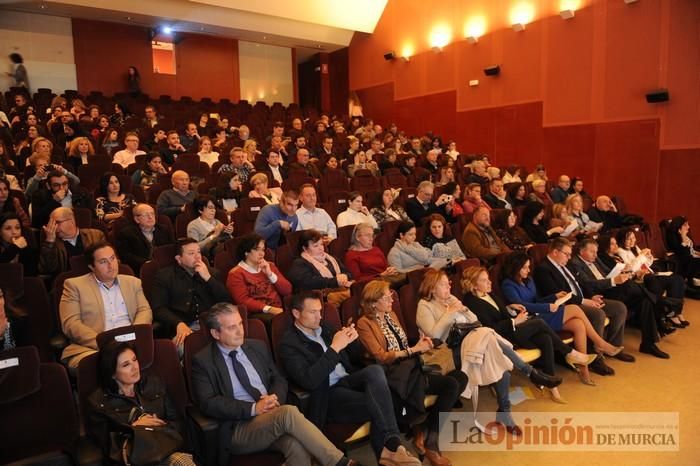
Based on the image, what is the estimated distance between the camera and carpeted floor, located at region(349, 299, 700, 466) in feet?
7.72

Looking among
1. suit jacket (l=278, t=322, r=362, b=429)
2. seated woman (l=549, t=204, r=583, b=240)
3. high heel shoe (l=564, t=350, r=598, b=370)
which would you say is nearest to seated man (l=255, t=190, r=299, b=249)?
suit jacket (l=278, t=322, r=362, b=429)

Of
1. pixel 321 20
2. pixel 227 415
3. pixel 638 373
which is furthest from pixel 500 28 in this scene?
pixel 227 415

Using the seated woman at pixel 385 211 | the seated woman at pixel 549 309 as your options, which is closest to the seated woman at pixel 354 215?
the seated woman at pixel 385 211

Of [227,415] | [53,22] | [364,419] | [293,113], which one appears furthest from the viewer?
[293,113]

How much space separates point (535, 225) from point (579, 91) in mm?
3928

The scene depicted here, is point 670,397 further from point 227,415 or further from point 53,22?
point 53,22

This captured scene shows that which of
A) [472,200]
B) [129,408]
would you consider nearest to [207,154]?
[472,200]

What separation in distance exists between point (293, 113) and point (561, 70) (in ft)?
17.6

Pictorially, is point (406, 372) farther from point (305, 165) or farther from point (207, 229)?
point (305, 165)

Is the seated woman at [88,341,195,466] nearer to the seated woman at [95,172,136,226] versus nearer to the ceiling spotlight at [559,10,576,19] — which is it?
the seated woman at [95,172,136,226]

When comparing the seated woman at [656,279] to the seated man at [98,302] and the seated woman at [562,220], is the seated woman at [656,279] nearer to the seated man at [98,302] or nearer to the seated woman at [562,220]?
the seated woman at [562,220]

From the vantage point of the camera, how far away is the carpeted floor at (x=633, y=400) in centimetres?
235

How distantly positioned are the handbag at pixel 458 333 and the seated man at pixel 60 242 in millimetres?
2115

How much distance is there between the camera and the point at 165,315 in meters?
2.53
